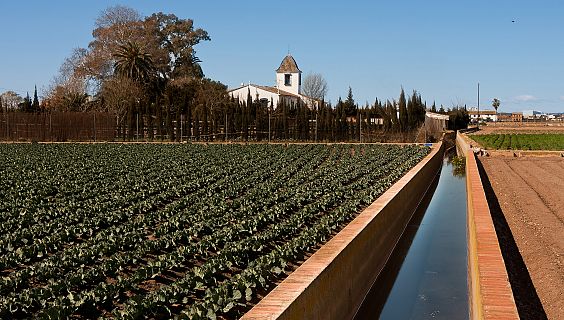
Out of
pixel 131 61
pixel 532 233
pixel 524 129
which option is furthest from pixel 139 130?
pixel 524 129

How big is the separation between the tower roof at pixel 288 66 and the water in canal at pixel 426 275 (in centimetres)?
6031

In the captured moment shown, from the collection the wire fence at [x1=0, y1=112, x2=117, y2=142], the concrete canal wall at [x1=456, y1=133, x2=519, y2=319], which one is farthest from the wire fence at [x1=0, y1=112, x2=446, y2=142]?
the concrete canal wall at [x1=456, y1=133, x2=519, y2=319]

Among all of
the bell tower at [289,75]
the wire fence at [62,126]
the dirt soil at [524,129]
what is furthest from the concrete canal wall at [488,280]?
the dirt soil at [524,129]

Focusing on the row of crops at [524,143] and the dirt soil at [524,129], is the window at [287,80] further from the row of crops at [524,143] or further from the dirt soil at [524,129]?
the row of crops at [524,143]

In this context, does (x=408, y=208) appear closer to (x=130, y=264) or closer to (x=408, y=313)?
(x=408, y=313)

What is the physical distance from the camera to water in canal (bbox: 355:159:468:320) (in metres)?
9.11

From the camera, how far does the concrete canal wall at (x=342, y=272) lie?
18.8 feet

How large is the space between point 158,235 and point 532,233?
6.61 meters

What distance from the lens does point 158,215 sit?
1261 cm

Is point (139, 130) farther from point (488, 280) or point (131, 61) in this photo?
point (488, 280)

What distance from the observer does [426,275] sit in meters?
11.0

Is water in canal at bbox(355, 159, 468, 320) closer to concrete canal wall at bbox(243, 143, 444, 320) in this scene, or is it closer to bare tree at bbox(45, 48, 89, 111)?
concrete canal wall at bbox(243, 143, 444, 320)

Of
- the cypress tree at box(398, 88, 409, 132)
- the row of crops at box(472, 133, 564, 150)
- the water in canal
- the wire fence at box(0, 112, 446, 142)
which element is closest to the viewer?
the water in canal

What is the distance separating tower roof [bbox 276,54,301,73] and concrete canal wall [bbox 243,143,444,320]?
6363 cm
